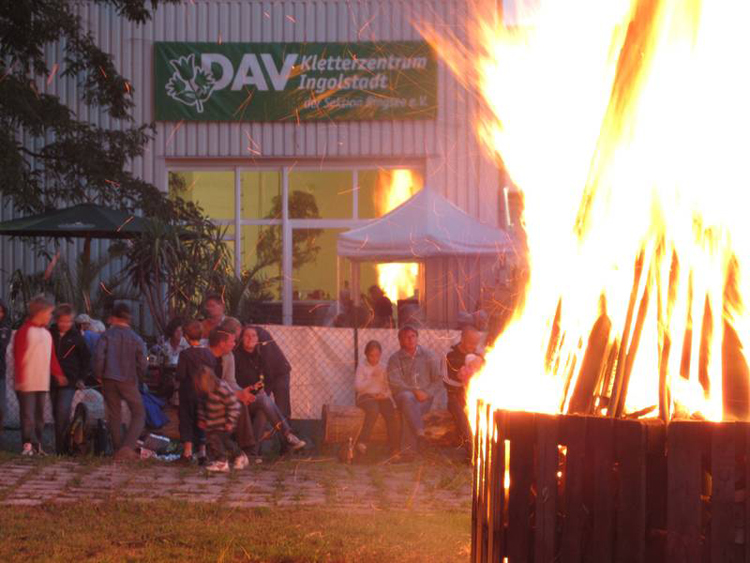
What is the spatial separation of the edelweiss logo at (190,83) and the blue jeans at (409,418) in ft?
39.7

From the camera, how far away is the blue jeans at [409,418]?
1219 centimetres

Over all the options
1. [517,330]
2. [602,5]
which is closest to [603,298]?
[517,330]

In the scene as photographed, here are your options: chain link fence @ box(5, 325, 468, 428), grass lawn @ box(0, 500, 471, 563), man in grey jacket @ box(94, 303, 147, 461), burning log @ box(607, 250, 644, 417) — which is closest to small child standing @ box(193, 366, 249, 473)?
man in grey jacket @ box(94, 303, 147, 461)

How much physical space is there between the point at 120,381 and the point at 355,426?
2431 mm

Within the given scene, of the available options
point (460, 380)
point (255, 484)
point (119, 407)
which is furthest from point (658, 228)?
point (119, 407)

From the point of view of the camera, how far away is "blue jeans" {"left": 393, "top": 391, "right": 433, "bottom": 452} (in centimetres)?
1219

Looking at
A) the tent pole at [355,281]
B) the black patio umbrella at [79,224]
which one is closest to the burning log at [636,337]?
the black patio umbrella at [79,224]

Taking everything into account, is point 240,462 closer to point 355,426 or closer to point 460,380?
point 355,426

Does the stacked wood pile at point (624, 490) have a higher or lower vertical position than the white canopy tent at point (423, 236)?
lower

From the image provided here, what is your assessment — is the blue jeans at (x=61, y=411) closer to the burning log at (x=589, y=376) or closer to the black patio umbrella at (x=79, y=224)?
the black patio umbrella at (x=79, y=224)

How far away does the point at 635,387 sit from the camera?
17.3ft

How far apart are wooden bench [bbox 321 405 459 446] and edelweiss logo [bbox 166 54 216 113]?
12.1 metres

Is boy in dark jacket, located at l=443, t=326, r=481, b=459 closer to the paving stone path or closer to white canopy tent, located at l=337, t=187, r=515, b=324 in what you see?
the paving stone path

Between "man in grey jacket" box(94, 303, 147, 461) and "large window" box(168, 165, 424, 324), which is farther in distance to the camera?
"large window" box(168, 165, 424, 324)
